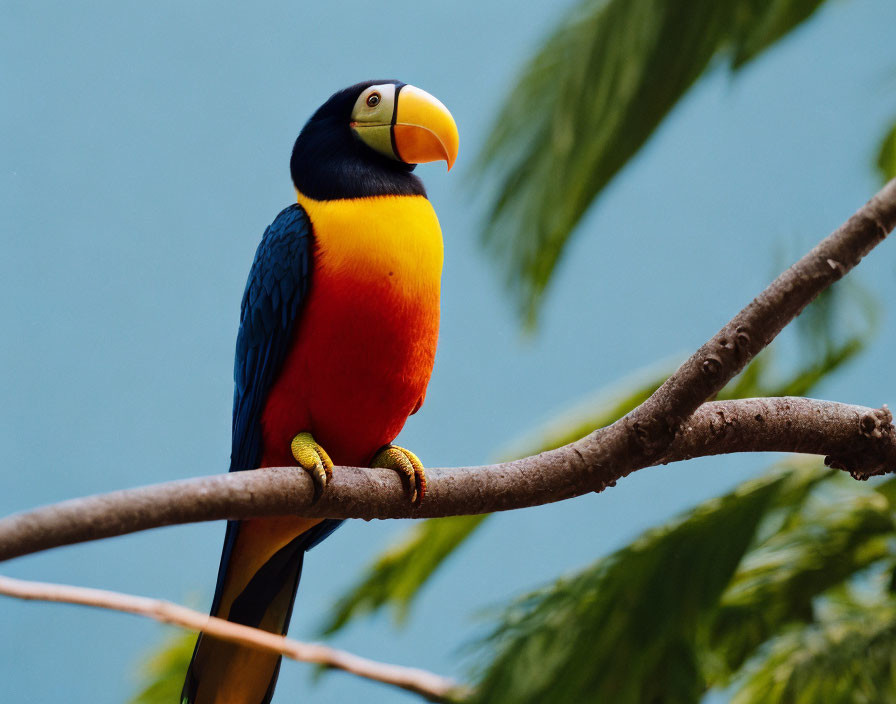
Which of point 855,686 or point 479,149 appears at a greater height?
point 479,149

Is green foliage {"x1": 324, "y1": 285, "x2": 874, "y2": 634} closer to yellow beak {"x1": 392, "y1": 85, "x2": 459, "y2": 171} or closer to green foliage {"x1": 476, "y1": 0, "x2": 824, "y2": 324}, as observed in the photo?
green foliage {"x1": 476, "y1": 0, "x2": 824, "y2": 324}

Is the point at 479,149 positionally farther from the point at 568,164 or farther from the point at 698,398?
the point at 698,398

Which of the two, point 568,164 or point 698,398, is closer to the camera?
point 698,398

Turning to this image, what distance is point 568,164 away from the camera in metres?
1.52

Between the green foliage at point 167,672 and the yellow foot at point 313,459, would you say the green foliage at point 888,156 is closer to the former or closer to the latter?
the yellow foot at point 313,459

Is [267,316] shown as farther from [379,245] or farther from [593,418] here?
[593,418]

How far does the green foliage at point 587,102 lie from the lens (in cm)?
141

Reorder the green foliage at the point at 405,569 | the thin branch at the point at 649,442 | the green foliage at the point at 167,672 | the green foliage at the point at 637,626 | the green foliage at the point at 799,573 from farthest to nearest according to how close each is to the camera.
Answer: the green foliage at the point at 167,672 < the green foliage at the point at 405,569 < the green foliage at the point at 799,573 < the green foliage at the point at 637,626 < the thin branch at the point at 649,442

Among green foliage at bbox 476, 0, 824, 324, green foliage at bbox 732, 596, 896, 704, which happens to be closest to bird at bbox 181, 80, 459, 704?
green foliage at bbox 476, 0, 824, 324

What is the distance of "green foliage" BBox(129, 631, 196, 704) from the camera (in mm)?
1939

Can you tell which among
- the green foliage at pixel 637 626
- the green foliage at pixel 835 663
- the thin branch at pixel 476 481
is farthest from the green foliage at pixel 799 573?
the thin branch at pixel 476 481

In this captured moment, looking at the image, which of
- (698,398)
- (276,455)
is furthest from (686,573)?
(276,455)

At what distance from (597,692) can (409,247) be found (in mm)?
793

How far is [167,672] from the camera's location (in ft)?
6.59
